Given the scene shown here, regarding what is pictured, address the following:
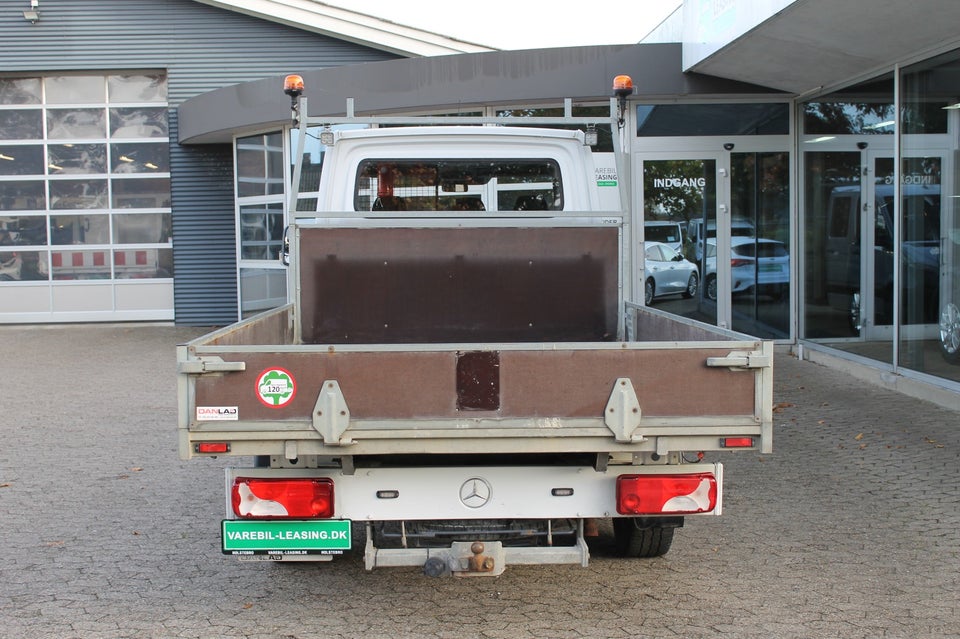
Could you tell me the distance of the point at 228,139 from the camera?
16.8 meters

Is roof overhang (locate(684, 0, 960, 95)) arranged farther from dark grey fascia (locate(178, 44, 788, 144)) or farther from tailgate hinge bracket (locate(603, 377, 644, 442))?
tailgate hinge bracket (locate(603, 377, 644, 442))

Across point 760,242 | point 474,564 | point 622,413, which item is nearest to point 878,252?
point 760,242

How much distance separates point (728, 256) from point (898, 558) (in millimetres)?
7463

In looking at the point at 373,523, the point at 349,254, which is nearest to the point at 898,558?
the point at 373,523

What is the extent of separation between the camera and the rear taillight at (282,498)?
13.1ft

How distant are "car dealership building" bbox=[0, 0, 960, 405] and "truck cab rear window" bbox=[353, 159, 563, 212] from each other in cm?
44

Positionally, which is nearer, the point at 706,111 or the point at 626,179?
the point at 626,179

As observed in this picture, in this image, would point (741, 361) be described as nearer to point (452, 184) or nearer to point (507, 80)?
point (452, 184)

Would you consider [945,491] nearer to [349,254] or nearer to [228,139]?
[349,254]

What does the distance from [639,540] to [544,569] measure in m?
0.48

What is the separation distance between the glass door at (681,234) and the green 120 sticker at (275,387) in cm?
879

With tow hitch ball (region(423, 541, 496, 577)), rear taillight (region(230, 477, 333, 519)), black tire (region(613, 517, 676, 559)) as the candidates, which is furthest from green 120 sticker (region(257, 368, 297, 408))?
black tire (region(613, 517, 676, 559))

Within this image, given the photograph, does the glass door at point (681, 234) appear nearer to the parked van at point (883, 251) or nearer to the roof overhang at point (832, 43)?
the roof overhang at point (832, 43)

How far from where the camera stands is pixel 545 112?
484 inches
